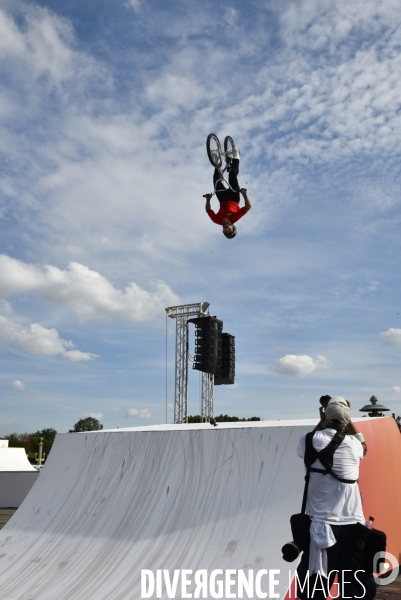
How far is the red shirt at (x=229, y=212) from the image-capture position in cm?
812

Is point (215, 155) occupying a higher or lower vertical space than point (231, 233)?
higher

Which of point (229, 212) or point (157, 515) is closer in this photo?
point (157, 515)

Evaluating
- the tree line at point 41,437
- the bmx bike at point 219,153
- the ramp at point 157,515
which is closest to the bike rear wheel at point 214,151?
the bmx bike at point 219,153

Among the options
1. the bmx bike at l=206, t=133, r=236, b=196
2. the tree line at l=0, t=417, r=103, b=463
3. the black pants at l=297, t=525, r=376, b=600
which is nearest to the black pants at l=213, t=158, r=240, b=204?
the bmx bike at l=206, t=133, r=236, b=196

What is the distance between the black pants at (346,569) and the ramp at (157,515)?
144 cm

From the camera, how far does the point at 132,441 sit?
608 cm

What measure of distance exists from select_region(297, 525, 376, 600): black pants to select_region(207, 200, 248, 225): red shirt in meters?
6.11

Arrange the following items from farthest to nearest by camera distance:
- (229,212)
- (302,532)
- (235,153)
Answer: (235,153) → (229,212) → (302,532)

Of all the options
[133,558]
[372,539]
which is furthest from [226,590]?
[372,539]

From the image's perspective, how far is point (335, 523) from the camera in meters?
2.55

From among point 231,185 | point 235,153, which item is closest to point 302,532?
point 231,185

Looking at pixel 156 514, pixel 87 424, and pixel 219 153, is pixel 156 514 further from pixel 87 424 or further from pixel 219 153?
pixel 87 424

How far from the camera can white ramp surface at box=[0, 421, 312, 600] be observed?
4.49 metres

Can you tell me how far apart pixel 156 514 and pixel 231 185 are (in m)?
5.27
